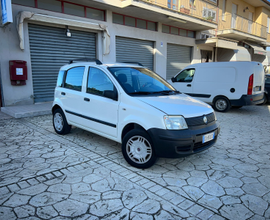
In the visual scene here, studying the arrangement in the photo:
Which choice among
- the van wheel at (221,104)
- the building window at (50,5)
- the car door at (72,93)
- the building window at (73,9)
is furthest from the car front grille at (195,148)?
the building window at (73,9)

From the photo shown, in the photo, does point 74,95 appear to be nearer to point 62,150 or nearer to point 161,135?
point 62,150

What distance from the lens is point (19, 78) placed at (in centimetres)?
847

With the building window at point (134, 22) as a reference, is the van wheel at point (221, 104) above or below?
below

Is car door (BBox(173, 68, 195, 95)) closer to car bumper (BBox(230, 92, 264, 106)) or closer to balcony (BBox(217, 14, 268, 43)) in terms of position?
car bumper (BBox(230, 92, 264, 106))

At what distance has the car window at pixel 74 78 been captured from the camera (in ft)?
15.7

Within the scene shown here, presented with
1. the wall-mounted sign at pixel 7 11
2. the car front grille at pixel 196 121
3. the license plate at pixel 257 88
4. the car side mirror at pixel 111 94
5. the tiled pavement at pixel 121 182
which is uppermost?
the wall-mounted sign at pixel 7 11

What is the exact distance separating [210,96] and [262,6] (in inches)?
773

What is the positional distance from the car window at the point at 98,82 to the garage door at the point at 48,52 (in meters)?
5.81

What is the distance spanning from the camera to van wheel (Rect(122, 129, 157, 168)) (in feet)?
11.4

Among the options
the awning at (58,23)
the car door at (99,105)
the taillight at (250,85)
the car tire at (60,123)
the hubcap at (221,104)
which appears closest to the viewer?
the car door at (99,105)

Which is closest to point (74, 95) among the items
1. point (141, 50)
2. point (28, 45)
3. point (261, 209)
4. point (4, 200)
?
point (4, 200)

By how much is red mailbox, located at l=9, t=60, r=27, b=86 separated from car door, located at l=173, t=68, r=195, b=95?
6182 mm

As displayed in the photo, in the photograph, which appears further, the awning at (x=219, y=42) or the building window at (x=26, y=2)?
the awning at (x=219, y=42)

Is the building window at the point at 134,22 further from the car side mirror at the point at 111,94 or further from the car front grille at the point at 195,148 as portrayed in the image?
the car front grille at the point at 195,148
